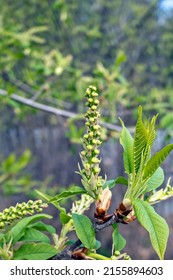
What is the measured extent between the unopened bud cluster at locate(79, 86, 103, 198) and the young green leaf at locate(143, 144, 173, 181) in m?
0.07

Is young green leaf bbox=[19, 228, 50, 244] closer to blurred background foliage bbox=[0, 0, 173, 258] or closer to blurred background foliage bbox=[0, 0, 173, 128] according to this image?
blurred background foliage bbox=[0, 0, 173, 128]

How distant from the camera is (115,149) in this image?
223 inches

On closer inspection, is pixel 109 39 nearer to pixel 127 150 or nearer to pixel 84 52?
pixel 84 52

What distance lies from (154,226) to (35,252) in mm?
201

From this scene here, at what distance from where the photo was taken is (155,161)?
597 millimetres

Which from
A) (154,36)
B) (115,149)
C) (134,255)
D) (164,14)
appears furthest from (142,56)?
(134,255)

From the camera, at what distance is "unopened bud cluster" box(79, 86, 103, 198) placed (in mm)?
582

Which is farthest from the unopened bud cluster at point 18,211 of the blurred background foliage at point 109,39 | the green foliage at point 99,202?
the blurred background foliage at point 109,39

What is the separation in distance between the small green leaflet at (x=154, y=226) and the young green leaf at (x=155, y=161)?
0.04 meters

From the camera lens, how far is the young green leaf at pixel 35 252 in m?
0.66

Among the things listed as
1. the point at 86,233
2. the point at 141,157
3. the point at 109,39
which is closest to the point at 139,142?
the point at 141,157
